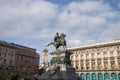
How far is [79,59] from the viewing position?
72.9m

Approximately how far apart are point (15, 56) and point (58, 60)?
42.3 meters

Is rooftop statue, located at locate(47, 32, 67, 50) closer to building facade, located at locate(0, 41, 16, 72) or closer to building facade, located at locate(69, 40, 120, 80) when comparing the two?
building facade, located at locate(0, 41, 16, 72)

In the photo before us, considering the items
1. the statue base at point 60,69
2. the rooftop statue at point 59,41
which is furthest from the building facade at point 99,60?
the statue base at point 60,69

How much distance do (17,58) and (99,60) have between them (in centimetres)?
3119

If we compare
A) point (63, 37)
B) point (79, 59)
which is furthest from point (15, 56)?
point (63, 37)

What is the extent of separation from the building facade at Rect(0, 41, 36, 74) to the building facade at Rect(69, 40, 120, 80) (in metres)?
18.6

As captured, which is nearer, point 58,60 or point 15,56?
point 58,60

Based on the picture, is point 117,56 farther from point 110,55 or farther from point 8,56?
point 8,56

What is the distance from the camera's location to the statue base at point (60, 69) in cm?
2609

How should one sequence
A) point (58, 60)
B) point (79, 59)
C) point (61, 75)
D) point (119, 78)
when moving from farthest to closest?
1. point (79, 59)
2. point (119, 78)
3. point (58, 60)
4. point (61, 75)

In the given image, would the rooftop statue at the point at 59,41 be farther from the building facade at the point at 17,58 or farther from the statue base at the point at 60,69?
→ the building facade at the point at 17,58

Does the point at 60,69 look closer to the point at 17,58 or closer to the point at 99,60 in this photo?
the point at 99,60

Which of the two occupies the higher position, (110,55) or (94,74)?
(110,55)

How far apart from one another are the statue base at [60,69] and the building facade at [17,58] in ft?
122
